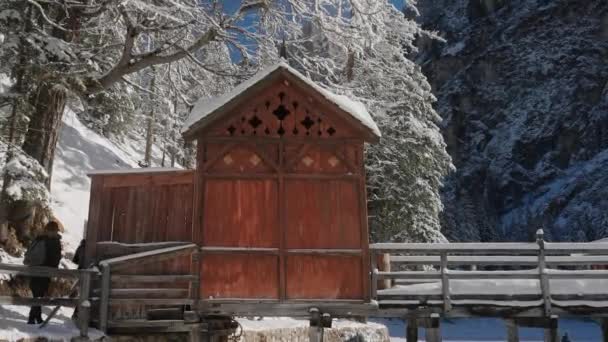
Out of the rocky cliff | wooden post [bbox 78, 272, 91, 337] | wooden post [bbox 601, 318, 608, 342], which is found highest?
the rocky cliff

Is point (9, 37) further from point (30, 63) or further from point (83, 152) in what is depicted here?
point (83, 152)

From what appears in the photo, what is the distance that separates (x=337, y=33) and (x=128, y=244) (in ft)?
26.0

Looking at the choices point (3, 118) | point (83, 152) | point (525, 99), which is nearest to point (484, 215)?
point (525, 99)

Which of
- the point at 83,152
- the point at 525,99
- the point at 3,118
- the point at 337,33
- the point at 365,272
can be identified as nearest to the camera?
the point at 365,272

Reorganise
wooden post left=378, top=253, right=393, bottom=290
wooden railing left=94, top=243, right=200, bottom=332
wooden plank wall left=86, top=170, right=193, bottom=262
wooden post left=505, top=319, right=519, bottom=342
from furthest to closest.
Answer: wooden post left=505, top=319, right=519, bottom=342 < wooden plank wall left=86, top=170, right=193, bottom=262 < wooden post left=378, top=253, right=393, bottom=290 < wooden railing left=94, top=243, right=200, bottom=332

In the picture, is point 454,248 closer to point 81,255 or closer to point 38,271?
point 81,255

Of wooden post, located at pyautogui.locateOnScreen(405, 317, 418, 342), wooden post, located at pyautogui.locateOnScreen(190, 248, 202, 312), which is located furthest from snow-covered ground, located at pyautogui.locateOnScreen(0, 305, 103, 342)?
wooden post, located at pyautogui.locateOnScreen(405, 317, 418, 342)

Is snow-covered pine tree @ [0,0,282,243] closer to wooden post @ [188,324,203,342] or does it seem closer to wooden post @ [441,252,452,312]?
wooden post @ [188,324,203,342]

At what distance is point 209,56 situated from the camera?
18906mm

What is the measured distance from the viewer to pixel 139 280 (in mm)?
10195

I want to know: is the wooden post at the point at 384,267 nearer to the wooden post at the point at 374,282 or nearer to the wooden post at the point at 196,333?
the wooden post at the point at 374,282

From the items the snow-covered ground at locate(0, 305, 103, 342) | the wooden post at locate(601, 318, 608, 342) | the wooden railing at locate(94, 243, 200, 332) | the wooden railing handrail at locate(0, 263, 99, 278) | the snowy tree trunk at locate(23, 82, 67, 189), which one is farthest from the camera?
the snowy tree trunk at locate(23, 82, 67, 189)

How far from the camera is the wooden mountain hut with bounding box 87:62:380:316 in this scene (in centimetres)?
984

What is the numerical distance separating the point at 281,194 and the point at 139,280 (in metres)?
2.89
